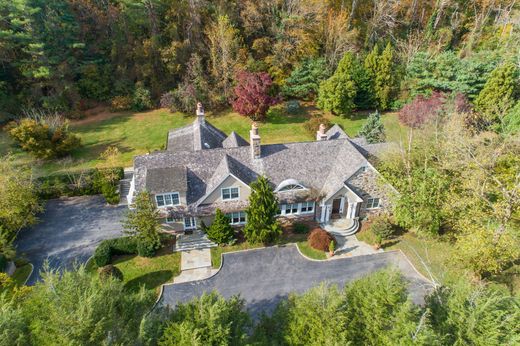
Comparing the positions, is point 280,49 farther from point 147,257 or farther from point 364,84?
point 147,257

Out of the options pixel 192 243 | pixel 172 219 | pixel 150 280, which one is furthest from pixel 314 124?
pixel 150 280

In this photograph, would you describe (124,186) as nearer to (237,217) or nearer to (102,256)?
(102,256)

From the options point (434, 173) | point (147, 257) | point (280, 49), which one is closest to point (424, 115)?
point (434, 173)

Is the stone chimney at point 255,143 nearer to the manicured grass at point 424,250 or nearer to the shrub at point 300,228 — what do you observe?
the shrub at point 300,228

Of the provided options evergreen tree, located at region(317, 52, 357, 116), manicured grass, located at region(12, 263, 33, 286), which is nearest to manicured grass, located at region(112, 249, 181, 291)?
manicured grass, located at region(12, 263, 33, 286)

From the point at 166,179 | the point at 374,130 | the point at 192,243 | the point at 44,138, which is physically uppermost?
the point at 166,179

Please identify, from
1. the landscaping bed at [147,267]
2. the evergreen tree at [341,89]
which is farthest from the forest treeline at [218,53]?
the landscaping bed at [147,267]
